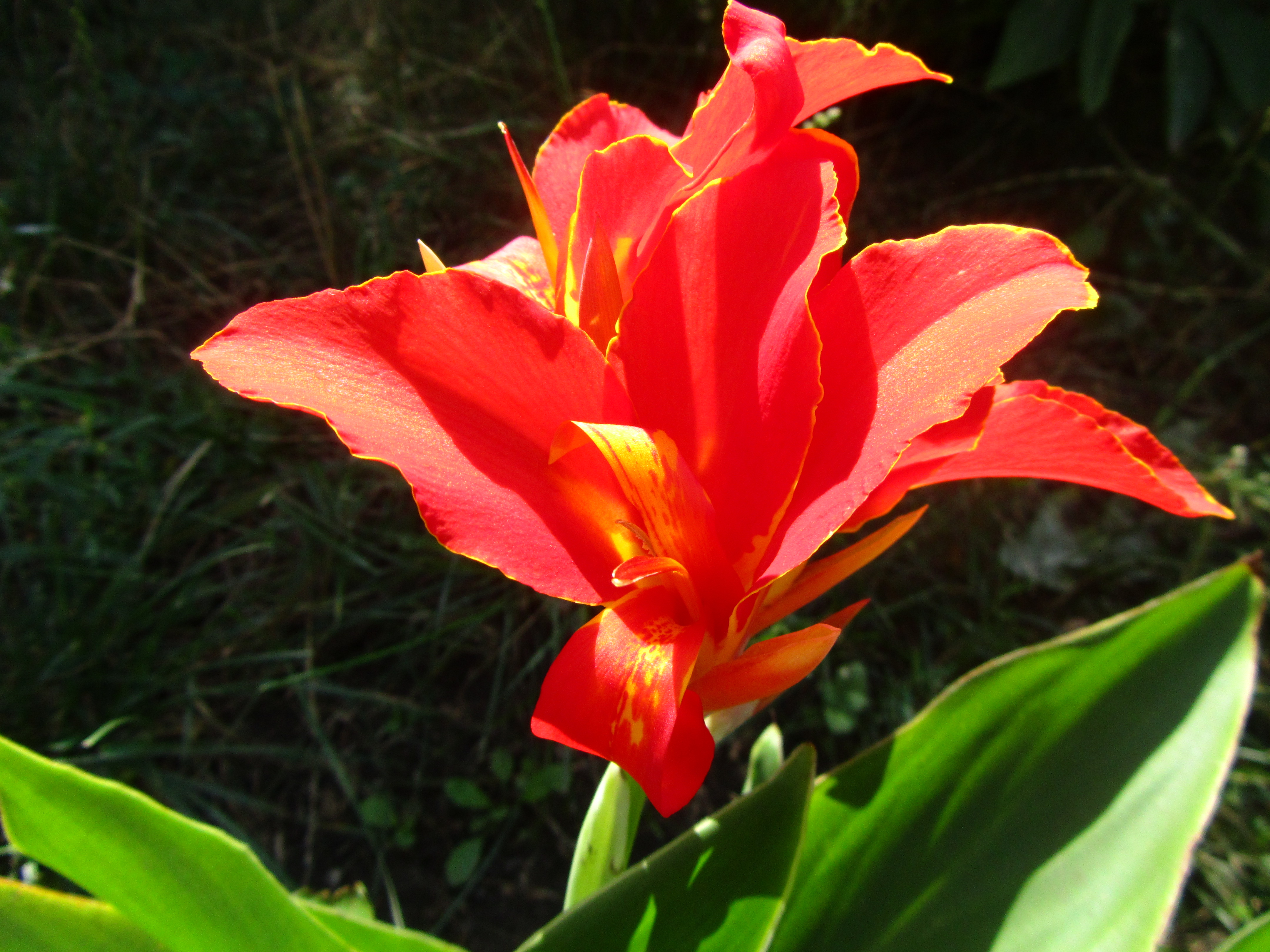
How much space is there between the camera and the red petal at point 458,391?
1.38 ft

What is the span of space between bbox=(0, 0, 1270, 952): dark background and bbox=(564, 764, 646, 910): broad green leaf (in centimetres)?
52

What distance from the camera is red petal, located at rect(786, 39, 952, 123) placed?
0.47 metres

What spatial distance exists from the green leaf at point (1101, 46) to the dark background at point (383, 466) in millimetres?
12

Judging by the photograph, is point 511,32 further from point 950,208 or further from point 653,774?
point 653,774

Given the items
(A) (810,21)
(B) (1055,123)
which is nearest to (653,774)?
(A) (810,21)

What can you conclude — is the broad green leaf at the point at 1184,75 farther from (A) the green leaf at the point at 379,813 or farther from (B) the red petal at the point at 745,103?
(A) the green leaf at the point at 379,813

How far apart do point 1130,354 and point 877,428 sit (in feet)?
4.69

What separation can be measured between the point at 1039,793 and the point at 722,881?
9.2 inches

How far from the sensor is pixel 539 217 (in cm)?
52

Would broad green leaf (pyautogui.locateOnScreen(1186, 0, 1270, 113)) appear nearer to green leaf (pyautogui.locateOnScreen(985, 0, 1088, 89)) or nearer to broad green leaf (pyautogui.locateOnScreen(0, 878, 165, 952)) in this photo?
green leaf (pyautogui.locateOnScreen(985, 0, 1088, 89))

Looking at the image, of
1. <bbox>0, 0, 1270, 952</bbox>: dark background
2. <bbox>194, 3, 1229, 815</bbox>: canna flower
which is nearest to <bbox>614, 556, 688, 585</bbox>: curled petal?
<bbox>194, 3, 1229, 815</bbox>: canna flower

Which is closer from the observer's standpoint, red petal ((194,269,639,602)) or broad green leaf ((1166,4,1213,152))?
red petal ((194,269,639,602))

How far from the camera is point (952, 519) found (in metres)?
1.42

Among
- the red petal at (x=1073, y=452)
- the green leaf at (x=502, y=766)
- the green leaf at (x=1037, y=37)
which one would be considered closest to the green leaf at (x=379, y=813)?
the green leaf at (x=502, y=766)
